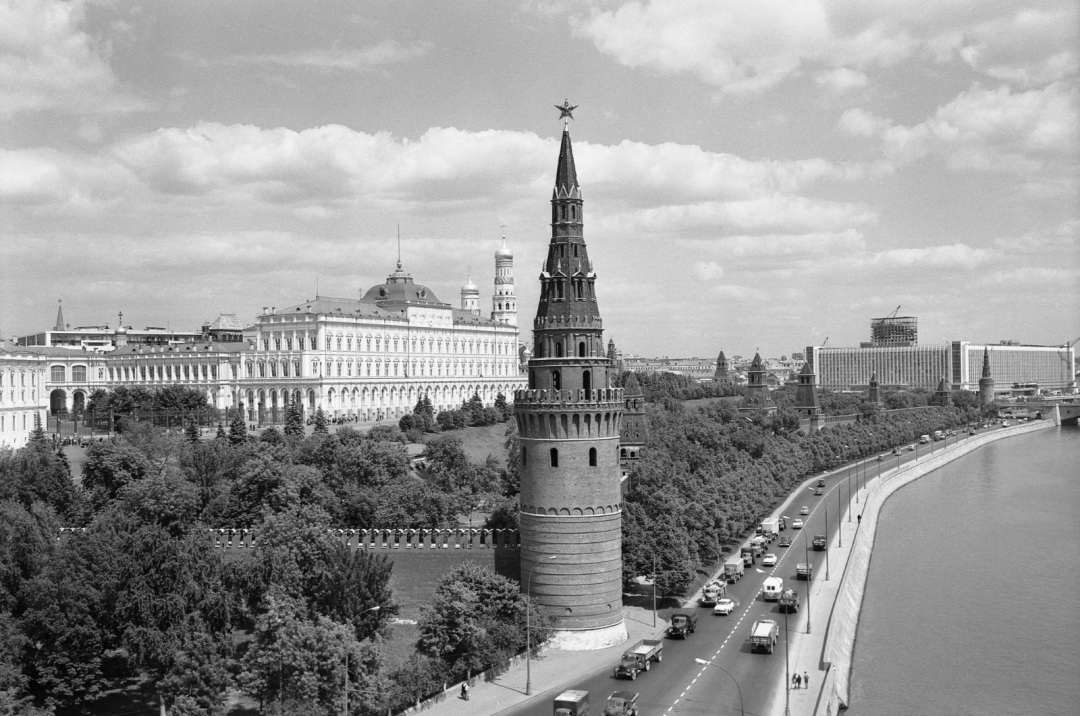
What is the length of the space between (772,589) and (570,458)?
17048mm

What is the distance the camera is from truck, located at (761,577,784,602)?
5859 centimetres

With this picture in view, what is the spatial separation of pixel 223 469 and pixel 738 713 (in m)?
45.4

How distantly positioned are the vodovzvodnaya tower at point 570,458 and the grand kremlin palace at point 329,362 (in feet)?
338

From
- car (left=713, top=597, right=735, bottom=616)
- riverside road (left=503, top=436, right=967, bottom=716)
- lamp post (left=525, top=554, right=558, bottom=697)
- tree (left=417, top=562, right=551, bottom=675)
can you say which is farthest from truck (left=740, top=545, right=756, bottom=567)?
tree (left=417, top=562, right=551, bottom=675)

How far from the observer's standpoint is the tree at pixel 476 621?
146ft

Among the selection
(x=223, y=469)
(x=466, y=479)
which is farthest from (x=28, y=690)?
(x=466, y=479)

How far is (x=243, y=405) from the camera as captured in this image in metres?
152

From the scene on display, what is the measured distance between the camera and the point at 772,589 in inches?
2318

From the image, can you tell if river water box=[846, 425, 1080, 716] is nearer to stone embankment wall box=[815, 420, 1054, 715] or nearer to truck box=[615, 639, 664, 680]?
stone embankment wall box=[815, 420, 1054, 715]

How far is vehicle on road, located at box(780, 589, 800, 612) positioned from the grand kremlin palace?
101688 millimetres

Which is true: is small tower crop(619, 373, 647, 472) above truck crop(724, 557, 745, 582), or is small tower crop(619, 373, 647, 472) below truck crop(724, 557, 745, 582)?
above

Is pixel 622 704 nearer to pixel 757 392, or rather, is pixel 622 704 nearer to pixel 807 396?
pixel 807 396

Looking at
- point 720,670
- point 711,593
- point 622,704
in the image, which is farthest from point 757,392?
point 622,704

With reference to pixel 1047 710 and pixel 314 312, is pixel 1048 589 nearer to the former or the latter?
pixel 1047 710
